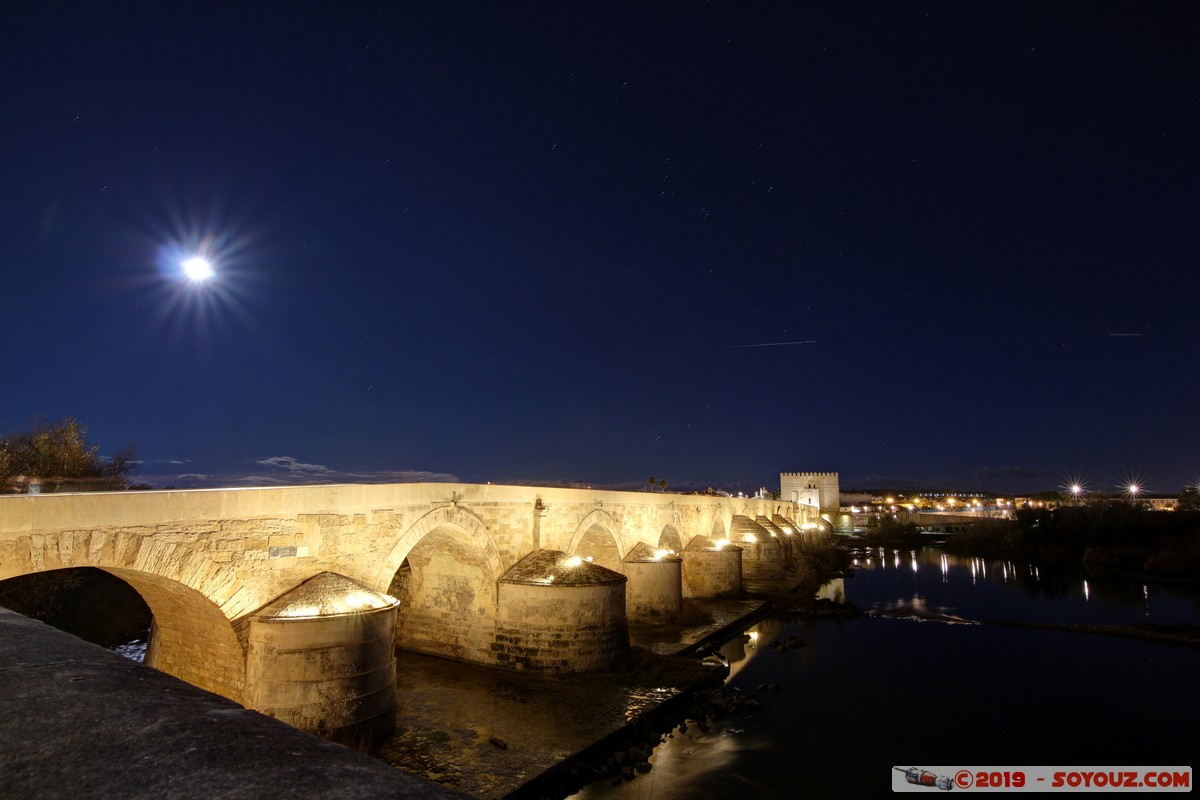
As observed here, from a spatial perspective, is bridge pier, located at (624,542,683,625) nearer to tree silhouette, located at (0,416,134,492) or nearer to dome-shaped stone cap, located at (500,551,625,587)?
dome-shaped stone cap, located at (500,551,625,587)

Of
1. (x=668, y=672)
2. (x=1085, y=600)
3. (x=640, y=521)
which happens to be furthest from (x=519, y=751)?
(x=1085, y=600)

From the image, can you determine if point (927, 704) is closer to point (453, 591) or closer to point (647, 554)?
point (647, 554)

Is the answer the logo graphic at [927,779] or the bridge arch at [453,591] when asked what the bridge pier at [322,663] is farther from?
the logo graphic at [927,779]

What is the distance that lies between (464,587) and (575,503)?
135 inches

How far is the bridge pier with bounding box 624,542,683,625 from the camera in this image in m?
16.7

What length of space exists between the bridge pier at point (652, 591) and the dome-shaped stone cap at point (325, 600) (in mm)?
9135

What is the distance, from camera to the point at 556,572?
11938 millimetres

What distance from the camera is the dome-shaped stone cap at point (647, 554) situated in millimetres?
17031

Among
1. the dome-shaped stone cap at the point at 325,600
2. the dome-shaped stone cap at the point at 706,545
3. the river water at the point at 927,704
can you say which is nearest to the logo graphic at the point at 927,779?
the river water at the point at 927,704

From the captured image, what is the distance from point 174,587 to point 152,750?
725cm

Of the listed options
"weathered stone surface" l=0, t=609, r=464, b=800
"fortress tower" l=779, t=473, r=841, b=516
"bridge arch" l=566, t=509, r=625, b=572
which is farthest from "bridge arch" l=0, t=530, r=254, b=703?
"fortress tower" l=779, t=473, r=841, b=516

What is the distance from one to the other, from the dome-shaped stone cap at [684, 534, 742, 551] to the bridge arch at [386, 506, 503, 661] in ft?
36.1

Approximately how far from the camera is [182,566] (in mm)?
6996

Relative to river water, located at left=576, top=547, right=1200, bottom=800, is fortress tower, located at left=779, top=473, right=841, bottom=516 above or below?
above
